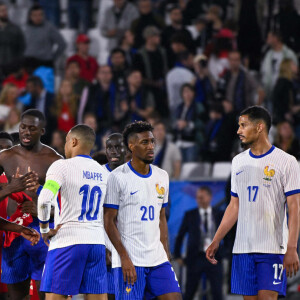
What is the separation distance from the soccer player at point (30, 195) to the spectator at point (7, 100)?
700cm

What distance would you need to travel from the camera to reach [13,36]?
16.7 m

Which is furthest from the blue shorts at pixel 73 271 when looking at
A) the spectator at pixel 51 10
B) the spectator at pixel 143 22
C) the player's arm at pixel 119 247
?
the spectator at pixel 51 10

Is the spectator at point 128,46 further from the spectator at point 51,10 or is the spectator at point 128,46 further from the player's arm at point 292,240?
the player's arm at point 292,240

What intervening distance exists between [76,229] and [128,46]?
9.49 metres

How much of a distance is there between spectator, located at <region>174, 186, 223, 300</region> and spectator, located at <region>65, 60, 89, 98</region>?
446 cm

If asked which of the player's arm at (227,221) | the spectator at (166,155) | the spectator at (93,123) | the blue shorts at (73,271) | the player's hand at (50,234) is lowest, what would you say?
the blue shorts at (73,271)

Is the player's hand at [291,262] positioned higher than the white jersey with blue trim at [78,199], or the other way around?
the white jersey with blue trim at [78,199]

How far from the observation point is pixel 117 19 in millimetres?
18016

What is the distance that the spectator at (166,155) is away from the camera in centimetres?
1359

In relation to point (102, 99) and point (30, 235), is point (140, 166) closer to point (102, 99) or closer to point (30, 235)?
point (30, 235)

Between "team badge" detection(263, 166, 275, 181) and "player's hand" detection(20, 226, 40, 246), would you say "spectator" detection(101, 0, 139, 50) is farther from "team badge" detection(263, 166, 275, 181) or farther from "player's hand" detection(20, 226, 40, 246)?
"team badge" detection(263, 166, 275, 181)

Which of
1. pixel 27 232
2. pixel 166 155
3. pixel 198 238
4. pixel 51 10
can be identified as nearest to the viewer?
pixel 27 232

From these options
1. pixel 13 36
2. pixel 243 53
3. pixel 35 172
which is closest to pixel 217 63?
pixel 243 53

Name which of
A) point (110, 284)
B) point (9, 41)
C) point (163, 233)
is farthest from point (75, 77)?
point (163, 233)
